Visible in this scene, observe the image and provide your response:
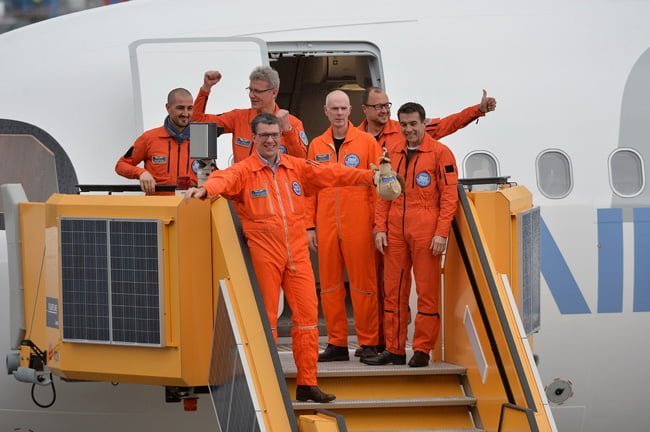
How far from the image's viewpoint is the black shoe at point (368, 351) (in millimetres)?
9062

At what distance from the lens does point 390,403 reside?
27.2 ft

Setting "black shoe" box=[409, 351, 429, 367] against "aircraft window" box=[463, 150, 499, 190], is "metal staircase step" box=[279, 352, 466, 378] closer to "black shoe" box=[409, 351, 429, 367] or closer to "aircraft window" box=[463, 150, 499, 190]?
"black shoe" box=[409, 351, 429, 367]

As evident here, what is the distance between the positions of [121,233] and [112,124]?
A: 2202 mm

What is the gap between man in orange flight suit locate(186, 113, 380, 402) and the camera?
8.01 metres

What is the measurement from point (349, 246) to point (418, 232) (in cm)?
66

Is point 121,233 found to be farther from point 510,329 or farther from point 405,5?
point 405,5

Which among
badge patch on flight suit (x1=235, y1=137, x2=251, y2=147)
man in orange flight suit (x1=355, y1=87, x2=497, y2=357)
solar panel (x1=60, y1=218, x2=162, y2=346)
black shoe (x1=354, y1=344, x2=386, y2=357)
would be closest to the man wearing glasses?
man in orange flight suit (x1=355, y1=87, x2=497, y2=357)

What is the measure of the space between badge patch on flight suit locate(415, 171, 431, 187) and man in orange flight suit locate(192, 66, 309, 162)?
3.07ft

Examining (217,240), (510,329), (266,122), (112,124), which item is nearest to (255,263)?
(217,240)

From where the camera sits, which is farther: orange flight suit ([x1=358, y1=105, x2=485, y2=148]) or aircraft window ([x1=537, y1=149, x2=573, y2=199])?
aircraft window ([x1=537, y1=149, x2=573, y2=199])

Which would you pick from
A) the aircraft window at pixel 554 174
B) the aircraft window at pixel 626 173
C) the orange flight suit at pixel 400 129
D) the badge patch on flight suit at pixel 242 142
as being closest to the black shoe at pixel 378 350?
the orange flight suit at pixel 400 129

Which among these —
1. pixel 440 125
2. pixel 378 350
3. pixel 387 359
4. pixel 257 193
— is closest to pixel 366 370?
pixel 387 359

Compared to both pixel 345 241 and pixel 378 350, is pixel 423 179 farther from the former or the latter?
pixel 378 350

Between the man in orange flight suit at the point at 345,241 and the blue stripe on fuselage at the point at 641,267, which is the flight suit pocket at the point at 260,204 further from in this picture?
the blue stripe on fuselage at the point at 641,267
